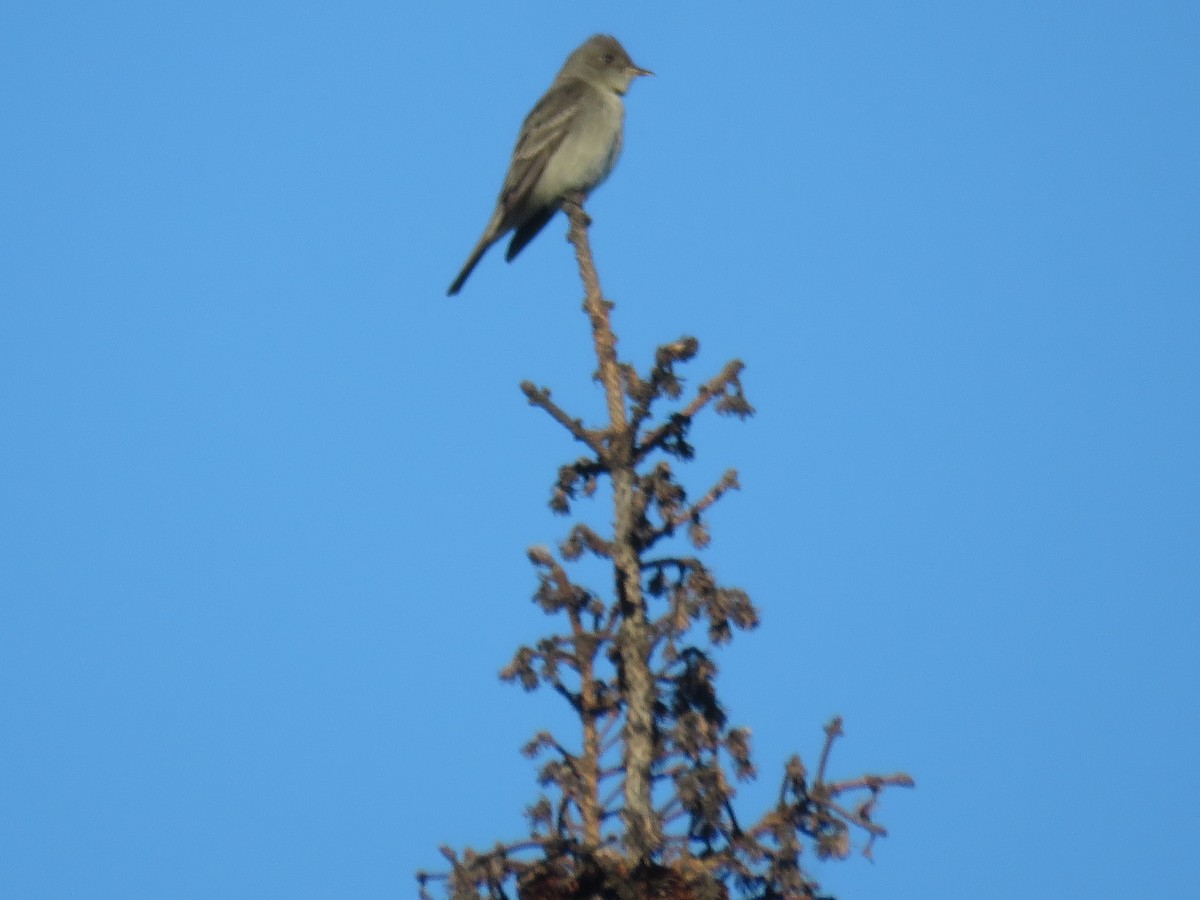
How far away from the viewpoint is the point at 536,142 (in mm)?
13062

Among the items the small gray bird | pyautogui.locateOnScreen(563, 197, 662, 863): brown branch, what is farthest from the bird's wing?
pyautogui.locateOnScreen(563, 197, 662, 863): brown branch

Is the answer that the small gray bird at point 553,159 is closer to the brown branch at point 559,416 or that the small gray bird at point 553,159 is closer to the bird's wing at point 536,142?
the bird's wing at point 536,142

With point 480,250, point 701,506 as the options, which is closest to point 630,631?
point 701,506

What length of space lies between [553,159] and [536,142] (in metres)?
0.25

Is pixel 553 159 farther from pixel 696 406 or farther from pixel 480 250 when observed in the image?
pixel 696 406

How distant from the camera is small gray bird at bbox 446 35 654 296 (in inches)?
507

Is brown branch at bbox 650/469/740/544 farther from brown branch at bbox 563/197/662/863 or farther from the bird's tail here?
the bird's tail

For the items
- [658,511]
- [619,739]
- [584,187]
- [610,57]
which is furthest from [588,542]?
[610,57]

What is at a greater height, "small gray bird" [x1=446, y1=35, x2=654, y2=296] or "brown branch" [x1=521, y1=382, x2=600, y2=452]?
"small gray bird" [x1=446, y1=35, x2=654, y2=296]

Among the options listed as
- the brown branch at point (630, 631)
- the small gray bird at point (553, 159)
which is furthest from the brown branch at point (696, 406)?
the small gray bird at point (553, 159)

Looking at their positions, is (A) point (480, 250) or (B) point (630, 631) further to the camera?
(A) point (480, 250)

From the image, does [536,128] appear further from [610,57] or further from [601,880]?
[601,880]

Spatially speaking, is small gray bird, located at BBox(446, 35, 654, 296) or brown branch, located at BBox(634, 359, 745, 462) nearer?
brown branch, located at BBox(634, 359, 745, 462)

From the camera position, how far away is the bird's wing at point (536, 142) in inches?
510
